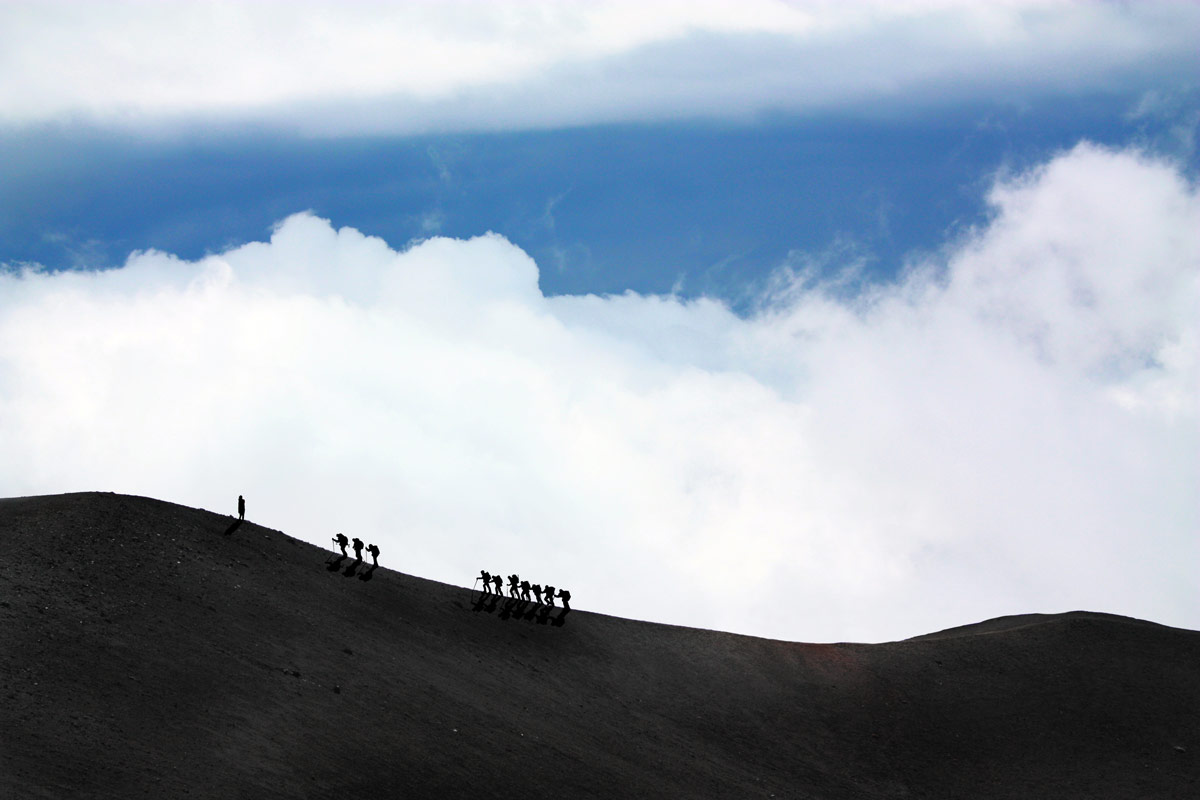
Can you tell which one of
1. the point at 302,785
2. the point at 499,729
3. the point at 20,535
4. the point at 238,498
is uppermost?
the point at 238,498

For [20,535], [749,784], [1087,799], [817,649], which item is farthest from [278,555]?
[1087,799]

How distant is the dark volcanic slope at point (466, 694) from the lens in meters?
30.2

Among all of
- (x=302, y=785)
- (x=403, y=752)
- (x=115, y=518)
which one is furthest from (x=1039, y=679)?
(x=115, y=518)

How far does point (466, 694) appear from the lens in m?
39.3

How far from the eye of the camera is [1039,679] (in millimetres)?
51000

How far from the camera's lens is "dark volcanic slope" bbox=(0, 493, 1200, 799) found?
30.2m

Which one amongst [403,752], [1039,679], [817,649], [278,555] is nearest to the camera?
[403,752]

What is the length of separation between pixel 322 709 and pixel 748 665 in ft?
74.2

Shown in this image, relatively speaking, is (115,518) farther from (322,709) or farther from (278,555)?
(322,709)

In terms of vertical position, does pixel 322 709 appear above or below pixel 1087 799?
below

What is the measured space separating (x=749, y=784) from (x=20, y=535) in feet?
84.2

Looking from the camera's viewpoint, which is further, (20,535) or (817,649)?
(817,649)

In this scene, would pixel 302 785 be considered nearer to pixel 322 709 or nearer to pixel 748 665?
pixel 322 709

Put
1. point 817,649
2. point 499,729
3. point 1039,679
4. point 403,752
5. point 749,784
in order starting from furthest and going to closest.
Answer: point 817,649, point 1039,679, point 749,784, point 499,729, point 403,752
